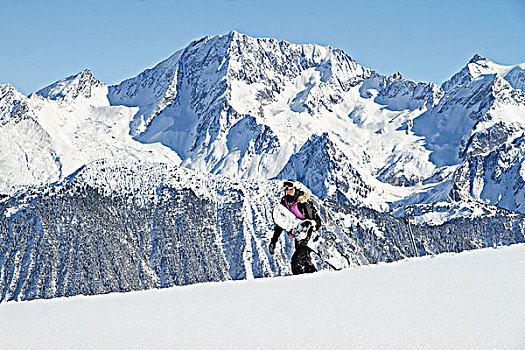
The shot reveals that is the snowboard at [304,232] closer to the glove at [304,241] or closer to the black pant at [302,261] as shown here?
the glove at [304,241]

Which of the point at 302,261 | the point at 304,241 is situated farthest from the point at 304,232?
the point at 302,261

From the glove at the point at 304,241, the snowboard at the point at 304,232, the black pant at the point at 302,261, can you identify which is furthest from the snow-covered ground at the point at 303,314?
the black pant at the point at 302,261

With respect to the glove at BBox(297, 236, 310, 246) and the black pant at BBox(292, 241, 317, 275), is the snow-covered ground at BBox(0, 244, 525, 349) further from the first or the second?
the black pant at BBox(292, 241, 317, 275)

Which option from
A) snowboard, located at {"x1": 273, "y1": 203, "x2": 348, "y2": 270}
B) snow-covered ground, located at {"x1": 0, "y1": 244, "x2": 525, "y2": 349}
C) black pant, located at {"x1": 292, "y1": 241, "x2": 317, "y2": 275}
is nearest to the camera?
snow-covered ground, located at {"x1": 0, "y1": 244, "x2": 525, "y2": 349}

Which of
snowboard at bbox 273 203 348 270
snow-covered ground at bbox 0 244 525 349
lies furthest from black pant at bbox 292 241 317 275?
snow-covered ground at bbox 0 244 525 349

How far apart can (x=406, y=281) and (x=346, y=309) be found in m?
3.51

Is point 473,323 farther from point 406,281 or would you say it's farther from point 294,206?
point 294,206

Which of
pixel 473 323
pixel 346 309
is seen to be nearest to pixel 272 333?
pixel 346 309

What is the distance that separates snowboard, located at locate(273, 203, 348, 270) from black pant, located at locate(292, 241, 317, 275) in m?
0.29

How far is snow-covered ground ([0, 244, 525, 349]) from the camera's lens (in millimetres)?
13742

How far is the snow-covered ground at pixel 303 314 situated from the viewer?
541 inches

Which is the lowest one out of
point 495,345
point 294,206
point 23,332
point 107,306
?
point 495,345

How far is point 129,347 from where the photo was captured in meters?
13.9

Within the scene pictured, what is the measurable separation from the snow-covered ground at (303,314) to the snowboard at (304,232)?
5.12 feet
